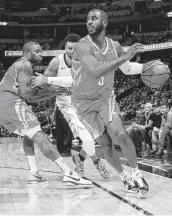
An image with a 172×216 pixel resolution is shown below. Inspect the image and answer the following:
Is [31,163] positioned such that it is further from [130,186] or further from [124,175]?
[130,186]

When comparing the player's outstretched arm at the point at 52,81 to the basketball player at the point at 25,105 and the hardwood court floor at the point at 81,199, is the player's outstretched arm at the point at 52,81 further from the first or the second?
the hardwood court floor at the point at 81,199

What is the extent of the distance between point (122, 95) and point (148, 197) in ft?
78.5

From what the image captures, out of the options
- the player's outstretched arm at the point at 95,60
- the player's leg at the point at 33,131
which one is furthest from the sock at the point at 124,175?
the player's outstretched arm at the point at 95,60

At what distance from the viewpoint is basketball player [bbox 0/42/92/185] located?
4.04 m

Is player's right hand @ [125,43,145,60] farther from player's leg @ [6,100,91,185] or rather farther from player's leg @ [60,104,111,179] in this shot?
player's leg @ [6,100,91,185]

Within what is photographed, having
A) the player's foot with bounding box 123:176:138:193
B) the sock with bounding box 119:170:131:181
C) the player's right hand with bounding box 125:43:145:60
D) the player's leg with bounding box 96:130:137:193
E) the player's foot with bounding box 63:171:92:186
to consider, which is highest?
the player's right hand with bounding box 125:43:145:60

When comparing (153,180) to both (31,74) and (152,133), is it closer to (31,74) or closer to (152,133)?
(31,74)

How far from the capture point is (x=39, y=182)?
4.30 meters

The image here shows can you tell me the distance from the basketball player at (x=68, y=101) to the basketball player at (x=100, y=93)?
39cm

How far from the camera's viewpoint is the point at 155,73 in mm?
3645

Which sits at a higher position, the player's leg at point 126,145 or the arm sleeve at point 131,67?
the arm sleeve at point 131,67

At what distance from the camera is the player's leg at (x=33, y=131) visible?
4.04 metres

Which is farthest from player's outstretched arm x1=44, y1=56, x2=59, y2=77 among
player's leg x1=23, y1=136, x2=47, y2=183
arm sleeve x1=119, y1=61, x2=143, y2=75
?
arm sleeve x1=119, y1=61, x2=143, y2=75

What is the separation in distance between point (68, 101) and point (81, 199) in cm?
208
